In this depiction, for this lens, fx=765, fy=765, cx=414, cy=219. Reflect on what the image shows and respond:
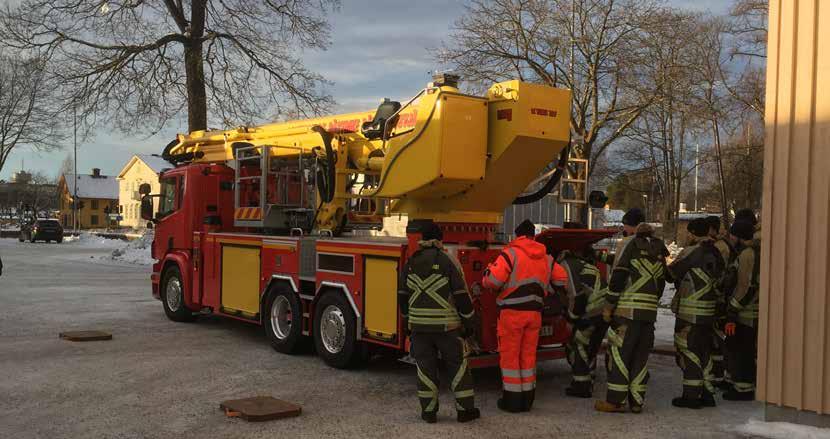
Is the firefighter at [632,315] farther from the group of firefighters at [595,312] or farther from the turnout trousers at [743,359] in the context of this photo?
the turnout trousers at [743,359]

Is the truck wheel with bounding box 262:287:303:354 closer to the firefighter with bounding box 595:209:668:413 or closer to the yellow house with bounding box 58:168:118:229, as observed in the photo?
the firefighter with bounding box 595:209:668:413

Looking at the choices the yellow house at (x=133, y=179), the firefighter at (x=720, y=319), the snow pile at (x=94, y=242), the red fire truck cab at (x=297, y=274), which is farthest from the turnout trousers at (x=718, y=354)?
the yellow house at (x=133, y=179)

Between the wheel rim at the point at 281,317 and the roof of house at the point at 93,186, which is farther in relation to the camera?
the roof of house at the point at 93,186

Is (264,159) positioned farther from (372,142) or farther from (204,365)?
(204,365)

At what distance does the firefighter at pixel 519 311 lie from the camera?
262 inches

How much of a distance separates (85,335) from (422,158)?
215 inches

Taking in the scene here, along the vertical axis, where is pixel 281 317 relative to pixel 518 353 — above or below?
below

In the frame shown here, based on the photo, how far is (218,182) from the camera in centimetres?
1203

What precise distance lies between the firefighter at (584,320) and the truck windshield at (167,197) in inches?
285

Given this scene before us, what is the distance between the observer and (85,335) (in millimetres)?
10273

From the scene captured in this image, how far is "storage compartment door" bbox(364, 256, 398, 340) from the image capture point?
7.80 meters

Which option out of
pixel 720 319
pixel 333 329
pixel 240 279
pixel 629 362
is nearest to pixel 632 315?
pixel 629 362

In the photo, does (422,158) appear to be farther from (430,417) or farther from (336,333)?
(430,417)

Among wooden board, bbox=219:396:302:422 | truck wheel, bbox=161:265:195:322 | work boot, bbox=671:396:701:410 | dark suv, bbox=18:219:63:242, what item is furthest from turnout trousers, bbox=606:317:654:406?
dark suv, bbox=18:219:63:242
